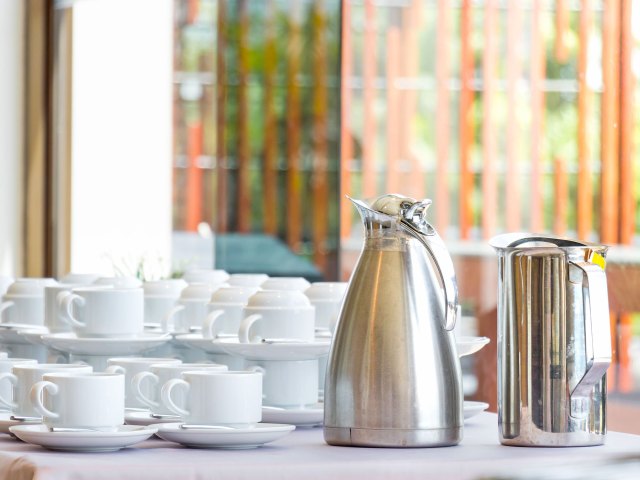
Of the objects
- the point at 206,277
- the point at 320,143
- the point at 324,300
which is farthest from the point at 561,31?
the point at 324,300

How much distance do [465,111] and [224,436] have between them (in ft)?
7.14

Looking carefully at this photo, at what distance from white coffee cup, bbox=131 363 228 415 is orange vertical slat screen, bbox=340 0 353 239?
86.6 inches

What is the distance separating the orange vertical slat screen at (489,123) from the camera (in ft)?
10.7

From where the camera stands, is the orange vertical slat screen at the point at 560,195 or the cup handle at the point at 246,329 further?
the orange vertical slat screen at the point at 560,195

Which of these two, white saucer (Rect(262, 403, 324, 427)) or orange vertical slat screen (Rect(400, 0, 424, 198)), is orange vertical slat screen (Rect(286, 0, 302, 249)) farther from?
white saucer (Rect(262, 403, 324, 427))

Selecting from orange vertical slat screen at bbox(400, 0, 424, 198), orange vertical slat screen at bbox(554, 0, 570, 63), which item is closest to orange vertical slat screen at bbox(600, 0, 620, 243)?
orange vertical slat screen at bbox(554, 0, 570, 63)

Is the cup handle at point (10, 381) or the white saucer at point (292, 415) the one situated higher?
the cup handle at point (10, 381)

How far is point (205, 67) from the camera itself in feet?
14.0

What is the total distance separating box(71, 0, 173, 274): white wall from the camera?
4.62 meters

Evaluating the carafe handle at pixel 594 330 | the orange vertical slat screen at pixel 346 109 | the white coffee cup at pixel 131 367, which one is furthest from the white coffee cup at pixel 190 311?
the orange vertical slat screen at pixel 346 109

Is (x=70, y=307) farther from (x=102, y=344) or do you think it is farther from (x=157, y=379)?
(x=157, y=379)

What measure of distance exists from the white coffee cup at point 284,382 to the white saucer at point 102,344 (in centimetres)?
16

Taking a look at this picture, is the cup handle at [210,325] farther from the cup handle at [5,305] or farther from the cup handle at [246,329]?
the cup handle at [5,305]

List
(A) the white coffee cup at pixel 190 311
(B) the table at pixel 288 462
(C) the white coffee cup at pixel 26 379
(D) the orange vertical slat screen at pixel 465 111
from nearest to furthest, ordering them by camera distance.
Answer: (B) the table at pixel 288 462, (C) the white coffee cup at pixel 26 379, (A) the white coffee cup at pixel 190 311, (D) the orange vertical slat screen at pixel 465 111
